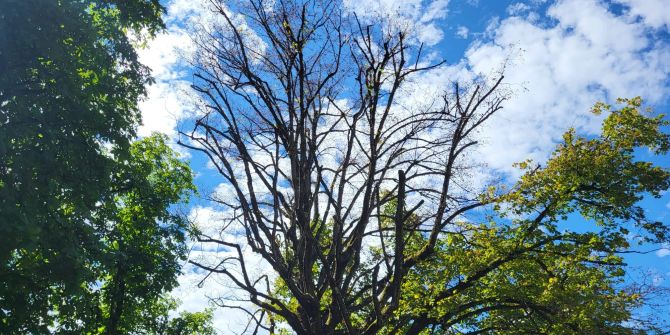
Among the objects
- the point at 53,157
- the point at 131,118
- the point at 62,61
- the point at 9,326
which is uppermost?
the point at 131,118

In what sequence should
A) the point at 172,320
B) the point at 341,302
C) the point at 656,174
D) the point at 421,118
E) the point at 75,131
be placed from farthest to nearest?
1. the point at 172,320
2. the point at 421,118
3. the point at 656,174
4. the point at 75,131
5. the point at 341,302

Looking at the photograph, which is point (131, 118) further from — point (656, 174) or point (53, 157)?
point (656, 174)

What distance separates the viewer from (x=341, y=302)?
8578 mm

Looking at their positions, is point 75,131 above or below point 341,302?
above

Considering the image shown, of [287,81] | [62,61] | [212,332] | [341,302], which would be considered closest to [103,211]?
[62,61]

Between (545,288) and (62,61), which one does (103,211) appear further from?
(545,288)

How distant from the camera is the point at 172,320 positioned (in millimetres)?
22375

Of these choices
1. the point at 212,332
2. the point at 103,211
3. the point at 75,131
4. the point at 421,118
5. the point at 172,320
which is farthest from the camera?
the point at 212,332

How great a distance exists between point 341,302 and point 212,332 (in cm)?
1986

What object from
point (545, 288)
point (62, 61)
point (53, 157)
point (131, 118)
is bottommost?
point (545, 288)

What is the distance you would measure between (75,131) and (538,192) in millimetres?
10593

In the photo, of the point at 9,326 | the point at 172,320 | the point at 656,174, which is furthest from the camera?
the point at 172,320

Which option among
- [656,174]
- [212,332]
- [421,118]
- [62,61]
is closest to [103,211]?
[62,61]

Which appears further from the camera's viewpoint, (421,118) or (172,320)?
(172,320)
